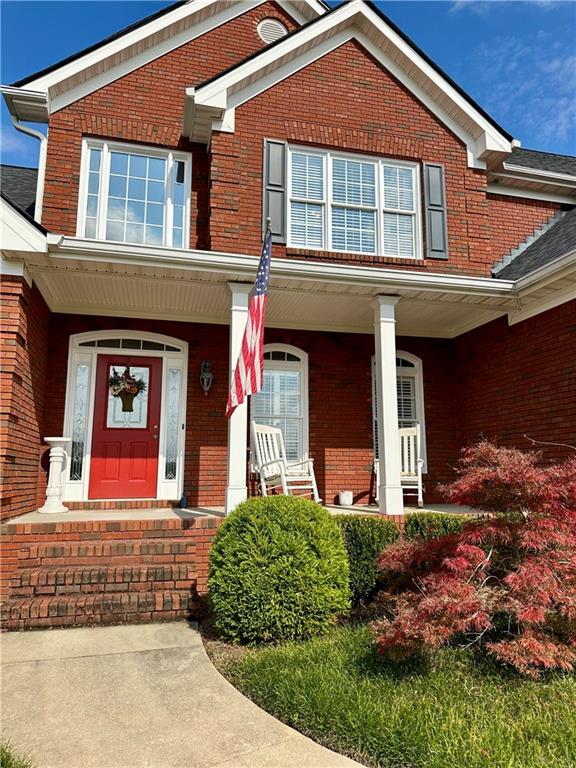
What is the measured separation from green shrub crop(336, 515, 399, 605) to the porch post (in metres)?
0.89

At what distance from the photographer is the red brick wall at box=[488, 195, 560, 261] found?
27.1 feet

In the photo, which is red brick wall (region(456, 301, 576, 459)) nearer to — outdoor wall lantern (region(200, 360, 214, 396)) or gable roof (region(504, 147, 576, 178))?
gable roof (region(504, 147, 576, 178))

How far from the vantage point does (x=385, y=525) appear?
200 inches

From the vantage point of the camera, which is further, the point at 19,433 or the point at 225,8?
the point at 225,8

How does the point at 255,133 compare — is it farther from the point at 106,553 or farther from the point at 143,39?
the point at 106,553

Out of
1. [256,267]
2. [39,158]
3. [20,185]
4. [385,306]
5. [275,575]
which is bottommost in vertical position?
[275,575]

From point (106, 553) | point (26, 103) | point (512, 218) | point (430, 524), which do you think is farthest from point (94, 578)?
point (512, 218)

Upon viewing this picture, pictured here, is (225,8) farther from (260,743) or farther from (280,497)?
(260,743)

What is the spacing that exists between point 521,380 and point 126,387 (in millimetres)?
5500

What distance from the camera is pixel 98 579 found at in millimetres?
4598

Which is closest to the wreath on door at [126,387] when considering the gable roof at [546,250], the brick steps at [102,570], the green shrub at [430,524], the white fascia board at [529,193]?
the brick steps at [102,570]

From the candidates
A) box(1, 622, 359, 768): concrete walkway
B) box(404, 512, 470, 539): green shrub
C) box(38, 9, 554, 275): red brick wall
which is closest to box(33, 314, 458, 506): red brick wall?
box(38, 9, 554, 275): red brick wall

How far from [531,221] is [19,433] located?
8399 mm

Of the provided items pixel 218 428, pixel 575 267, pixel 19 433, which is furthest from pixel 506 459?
pixel 19 433
